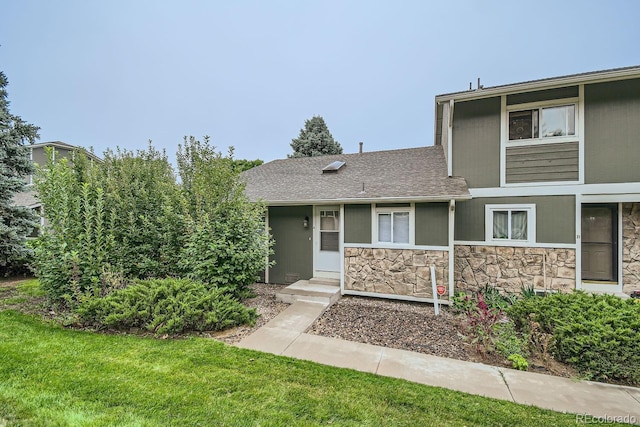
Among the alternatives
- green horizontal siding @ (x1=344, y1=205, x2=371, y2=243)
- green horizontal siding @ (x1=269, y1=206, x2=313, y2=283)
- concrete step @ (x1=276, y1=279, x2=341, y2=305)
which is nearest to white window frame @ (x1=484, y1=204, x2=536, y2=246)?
green horizontal siding @ (x1=344, y1=205, x2=371, y2=243)

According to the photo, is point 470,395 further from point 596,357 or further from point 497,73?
point 497,73

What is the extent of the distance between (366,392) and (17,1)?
667 inches

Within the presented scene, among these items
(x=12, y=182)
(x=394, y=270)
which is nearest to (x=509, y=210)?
(x=394, y=270)

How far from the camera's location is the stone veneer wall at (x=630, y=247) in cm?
633

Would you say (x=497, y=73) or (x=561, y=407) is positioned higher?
(x=497, y=73)

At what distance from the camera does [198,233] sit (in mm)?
5684

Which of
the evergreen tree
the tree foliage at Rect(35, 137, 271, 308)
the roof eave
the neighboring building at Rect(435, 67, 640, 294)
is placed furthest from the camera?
the evergreen tree

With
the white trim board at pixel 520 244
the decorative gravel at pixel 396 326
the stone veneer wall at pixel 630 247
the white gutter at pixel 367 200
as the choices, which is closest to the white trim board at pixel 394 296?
the decorative gravel at pixel 396 326

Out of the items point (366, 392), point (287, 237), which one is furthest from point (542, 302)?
point (287, 237)

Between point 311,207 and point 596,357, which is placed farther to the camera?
point 311,207

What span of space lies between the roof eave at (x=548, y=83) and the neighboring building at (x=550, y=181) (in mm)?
21

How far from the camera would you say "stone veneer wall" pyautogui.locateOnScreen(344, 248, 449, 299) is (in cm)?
648

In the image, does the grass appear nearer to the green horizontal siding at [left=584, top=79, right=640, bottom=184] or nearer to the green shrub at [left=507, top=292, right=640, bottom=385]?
the green shrub at [left=507, top=292, right=640, bottom=385]

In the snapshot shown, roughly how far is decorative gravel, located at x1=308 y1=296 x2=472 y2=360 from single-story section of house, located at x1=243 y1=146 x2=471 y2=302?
59 centimetres
